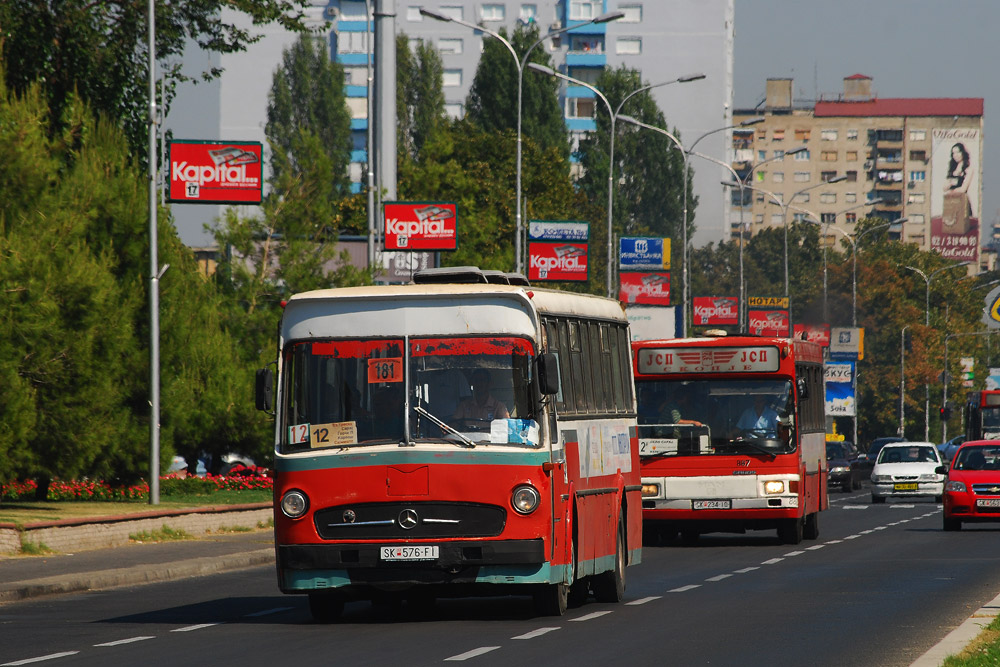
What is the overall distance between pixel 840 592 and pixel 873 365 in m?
107

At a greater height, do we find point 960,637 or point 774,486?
point 960,637

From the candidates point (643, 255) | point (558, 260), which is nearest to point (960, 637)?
point (558, 260)

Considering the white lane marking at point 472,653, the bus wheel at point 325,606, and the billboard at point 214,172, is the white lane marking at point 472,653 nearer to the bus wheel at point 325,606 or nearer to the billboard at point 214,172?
the bus wheel at point 325,606

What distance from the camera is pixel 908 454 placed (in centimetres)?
5216

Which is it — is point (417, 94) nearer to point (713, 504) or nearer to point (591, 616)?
point (713, 504)

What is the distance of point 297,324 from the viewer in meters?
15.2

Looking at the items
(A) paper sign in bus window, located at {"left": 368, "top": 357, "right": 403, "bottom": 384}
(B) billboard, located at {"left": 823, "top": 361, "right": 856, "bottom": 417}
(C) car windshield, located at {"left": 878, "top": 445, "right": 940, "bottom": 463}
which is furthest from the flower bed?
(B) billboard, located at {"left": 823, "top": 361, "right": 856, "bottom": 417}

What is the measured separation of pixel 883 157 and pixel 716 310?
328ft

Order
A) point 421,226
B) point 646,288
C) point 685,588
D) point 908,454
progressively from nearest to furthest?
point 685,588 < point 421,226 < point 908,454 < point 646,288

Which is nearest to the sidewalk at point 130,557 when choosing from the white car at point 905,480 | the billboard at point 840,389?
the white car at point 905,480

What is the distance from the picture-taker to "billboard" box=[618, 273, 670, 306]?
7038cm

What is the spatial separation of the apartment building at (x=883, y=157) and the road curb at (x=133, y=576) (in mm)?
153965

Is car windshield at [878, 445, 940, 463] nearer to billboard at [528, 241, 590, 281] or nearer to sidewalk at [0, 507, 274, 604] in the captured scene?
billboard at [528, 241, 590, 281]

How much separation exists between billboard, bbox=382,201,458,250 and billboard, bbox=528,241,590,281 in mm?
9957
